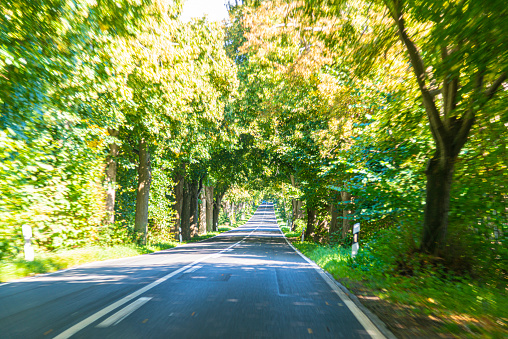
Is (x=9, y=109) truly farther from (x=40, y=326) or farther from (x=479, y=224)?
(x=479, y=224)

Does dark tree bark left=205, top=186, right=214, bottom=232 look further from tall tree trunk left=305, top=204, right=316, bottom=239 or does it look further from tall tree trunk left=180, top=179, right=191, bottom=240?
tall tree trunk left=305, top=204, right=316, bottom=239

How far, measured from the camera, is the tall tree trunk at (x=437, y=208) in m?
6.57

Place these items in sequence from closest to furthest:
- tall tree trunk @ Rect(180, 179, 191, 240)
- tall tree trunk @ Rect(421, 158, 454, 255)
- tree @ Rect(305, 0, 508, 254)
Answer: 1. tree @ Rect(305, 0, 508, 254)
2. tall tree trunk @ Rect(421, 158, 454, 255)
3. tall tree trunk @ Rect(180, 179, 191, 240)

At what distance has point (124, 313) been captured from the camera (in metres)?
4.26

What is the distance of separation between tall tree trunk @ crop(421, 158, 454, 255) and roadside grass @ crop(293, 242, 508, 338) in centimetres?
64

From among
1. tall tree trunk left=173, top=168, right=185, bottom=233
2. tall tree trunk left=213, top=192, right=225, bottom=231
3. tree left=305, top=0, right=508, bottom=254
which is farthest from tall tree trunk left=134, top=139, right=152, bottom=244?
tall tree trunk left=213, top=192, right=225, bottom=231

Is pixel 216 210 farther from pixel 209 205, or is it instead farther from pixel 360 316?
pixel 360 316

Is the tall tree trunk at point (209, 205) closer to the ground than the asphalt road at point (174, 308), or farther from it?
farther from it

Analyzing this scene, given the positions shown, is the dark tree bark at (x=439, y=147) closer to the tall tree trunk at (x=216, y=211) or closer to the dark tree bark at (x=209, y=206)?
the dark tree bark at (x=209, y=206)

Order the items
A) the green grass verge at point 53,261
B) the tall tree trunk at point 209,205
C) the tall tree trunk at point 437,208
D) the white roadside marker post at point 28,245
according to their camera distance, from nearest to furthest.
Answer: the tall tree trunk at point 437,208
the green grass verge at point 53,261
the white roadside marker post at point 28,245
the tall tree trunk at point 209,205

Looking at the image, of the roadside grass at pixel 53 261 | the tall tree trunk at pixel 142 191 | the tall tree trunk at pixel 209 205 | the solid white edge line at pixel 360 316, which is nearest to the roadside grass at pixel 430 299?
the solid white edge line at pixel 360 316

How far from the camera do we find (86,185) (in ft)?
38.0

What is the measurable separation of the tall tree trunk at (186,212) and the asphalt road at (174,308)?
18963 mm

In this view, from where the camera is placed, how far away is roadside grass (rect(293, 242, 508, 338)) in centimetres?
396
